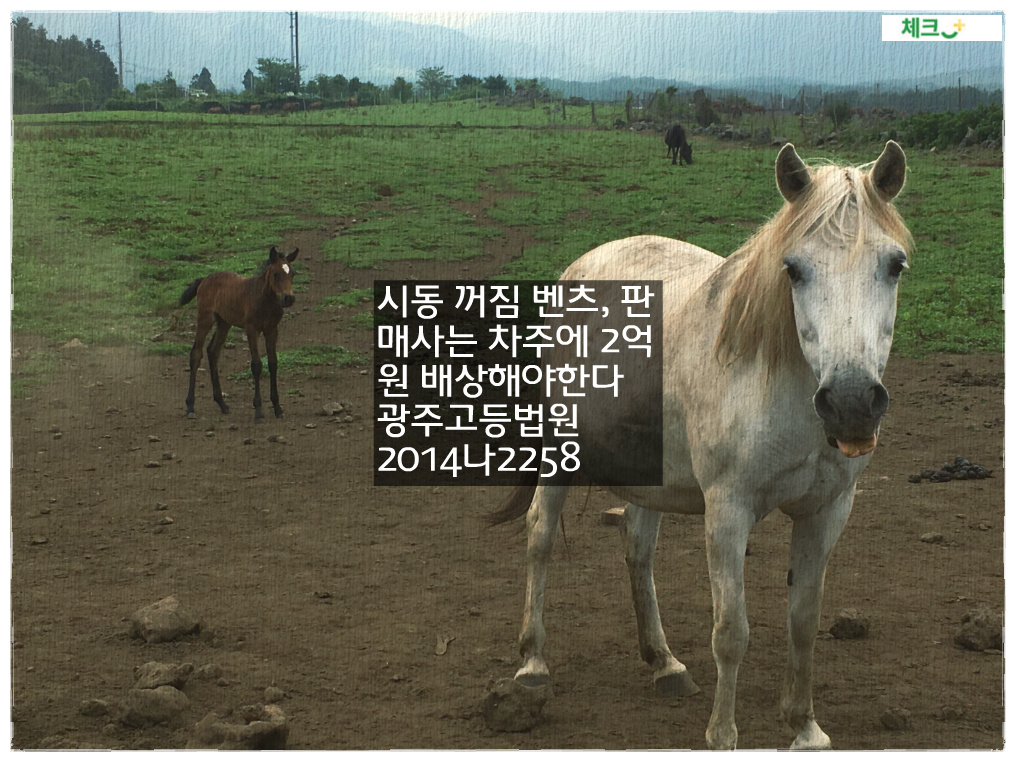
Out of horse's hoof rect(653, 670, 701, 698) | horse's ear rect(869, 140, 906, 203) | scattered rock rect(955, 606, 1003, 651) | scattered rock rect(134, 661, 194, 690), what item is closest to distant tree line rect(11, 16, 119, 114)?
scattered rock rect(134, 661, 194, 690)

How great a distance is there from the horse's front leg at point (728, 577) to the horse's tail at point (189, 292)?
757 cm

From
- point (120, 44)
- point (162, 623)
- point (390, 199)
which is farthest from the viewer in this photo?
point (390, 199)

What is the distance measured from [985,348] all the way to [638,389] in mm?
7534

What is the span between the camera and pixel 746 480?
137 inches

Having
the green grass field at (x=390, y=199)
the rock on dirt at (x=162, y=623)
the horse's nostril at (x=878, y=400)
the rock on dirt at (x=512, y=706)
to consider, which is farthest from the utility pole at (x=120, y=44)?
the horse's nostril at (x=878, y=400)

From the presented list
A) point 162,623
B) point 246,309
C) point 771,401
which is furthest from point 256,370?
point 771,401

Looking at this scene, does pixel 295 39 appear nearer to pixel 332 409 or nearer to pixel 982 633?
pixel 332 409

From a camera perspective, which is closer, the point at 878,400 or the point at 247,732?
the point at 878,400

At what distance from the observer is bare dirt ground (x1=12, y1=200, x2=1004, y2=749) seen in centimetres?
436

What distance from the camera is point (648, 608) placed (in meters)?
4.77

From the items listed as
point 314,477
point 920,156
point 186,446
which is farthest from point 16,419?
point 920,156

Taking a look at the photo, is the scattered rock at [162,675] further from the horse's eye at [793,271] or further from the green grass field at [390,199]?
the green grass field at [390,199]

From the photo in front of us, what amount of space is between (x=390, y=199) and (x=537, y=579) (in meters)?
9.89

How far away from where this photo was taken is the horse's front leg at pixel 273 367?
959cm
